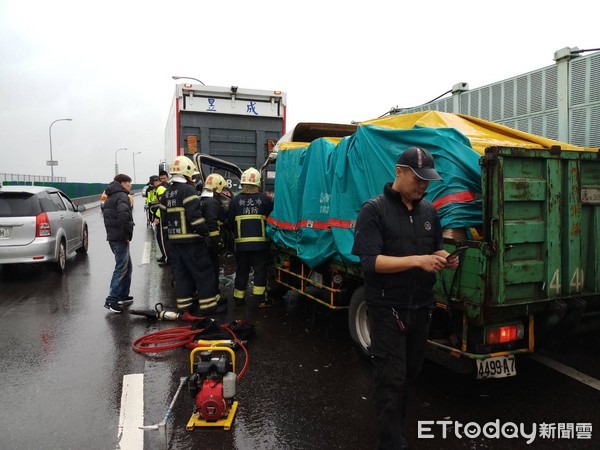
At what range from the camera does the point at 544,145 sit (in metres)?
4.14

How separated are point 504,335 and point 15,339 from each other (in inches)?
205

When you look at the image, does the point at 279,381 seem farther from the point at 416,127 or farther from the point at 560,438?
the point at 416,127

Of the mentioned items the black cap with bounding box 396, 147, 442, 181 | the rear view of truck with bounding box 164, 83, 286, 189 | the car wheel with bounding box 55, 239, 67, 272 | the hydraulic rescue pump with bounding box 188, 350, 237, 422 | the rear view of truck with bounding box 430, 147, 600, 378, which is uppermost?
the rear view of truck with bounding box 164, 83, 286, 189

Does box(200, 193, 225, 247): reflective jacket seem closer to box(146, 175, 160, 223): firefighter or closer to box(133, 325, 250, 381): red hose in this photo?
box(133, 325, 250, 381): red hose

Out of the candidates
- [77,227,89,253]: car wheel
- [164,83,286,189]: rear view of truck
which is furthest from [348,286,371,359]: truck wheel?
[77,227,89,253]: car wheel

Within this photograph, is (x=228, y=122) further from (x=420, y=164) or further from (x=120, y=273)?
(x=420, y=164)

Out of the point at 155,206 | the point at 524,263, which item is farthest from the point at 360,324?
the point at 155,206

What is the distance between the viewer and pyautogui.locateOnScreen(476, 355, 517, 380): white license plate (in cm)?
330

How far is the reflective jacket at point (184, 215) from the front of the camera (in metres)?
5.98

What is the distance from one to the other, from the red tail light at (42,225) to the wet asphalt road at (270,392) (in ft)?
9.20

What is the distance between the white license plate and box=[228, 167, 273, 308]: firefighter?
12.6 feet

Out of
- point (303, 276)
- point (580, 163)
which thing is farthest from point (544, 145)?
point (303, 276)

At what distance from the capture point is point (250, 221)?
6.61 meters

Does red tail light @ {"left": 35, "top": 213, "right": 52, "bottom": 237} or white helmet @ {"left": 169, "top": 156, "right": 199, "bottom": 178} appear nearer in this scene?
white helmet @ {"left": 169, "top": 156, "right": 199, "bottom": 178}
